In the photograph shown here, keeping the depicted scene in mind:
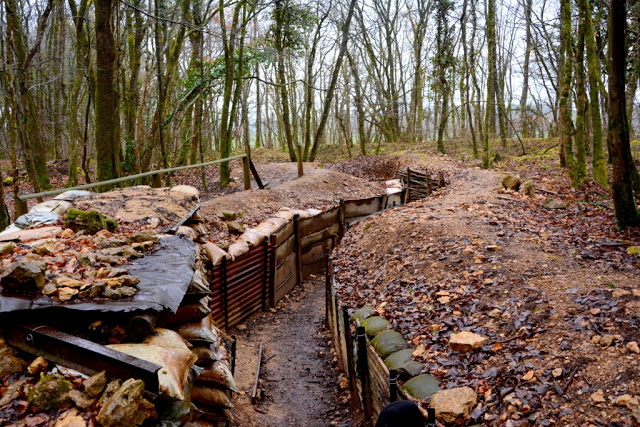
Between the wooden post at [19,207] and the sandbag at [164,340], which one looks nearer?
the sandbag at [164,340]

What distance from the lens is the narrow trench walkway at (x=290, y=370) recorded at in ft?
19.0

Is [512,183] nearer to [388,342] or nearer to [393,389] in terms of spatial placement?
[388,342]

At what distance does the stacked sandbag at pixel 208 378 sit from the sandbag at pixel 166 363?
1.03 m

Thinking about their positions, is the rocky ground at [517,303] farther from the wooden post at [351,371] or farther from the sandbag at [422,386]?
the wooden post at [351,371]

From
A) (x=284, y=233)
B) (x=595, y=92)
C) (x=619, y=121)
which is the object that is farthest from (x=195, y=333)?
(x=595, y=92)

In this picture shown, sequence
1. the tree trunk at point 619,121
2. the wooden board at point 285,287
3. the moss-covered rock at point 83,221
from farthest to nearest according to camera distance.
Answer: the wooden board at point 285,287 → the tree trunk at point 619,121 → the moss-covered rock at point 83,221

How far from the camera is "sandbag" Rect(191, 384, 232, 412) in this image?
417 centimetres

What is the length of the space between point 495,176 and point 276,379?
10.1m

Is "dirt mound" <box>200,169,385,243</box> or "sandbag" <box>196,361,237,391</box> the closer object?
"sandbag" <box>196,361,237,391</box>

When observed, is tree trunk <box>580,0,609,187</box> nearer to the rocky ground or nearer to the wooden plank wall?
the rocky ground

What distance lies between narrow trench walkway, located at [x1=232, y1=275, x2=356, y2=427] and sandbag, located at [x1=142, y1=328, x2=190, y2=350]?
2.20m

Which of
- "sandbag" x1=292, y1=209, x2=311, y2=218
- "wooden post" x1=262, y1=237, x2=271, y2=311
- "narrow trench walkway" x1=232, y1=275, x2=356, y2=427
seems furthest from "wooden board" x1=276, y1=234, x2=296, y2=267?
"narrow trench walkway" x1=232, y1=275, x2=356, y2=427

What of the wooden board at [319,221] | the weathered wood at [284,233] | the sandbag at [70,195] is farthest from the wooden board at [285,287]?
the sandbag at [70,195]

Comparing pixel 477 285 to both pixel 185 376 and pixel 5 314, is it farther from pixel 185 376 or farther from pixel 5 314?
pixel 5 314
